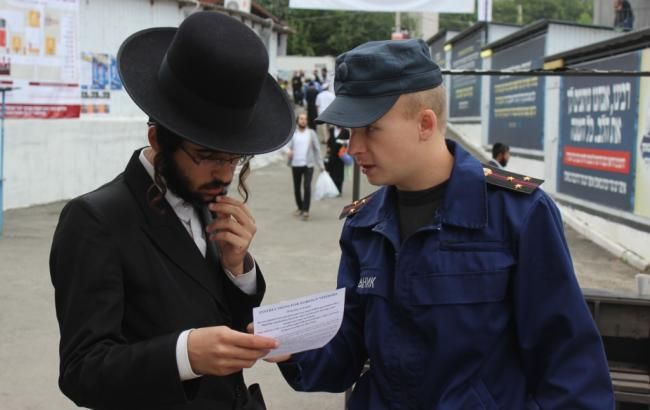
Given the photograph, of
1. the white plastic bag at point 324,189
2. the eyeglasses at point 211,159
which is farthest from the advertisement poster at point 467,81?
the eyeglasses at point 211,159

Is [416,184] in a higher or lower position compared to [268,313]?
higher

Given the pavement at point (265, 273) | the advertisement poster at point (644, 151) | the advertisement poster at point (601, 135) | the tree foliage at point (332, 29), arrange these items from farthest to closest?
the tree foliage at point (332, 29) < the advertisement poster at point (601, 135) < the advertisement poster at point (644, 151) < the pavement at point (265, 273)

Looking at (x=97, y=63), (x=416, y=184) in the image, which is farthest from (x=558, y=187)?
(x=416, y=184)

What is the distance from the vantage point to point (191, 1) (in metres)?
16.0

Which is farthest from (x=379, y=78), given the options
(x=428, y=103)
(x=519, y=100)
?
(x=519, y=100)

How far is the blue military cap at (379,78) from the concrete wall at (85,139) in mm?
10756

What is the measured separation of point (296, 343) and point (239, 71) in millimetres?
662

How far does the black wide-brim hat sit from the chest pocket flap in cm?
53

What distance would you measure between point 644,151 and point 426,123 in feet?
27.0

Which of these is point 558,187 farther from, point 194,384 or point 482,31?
point 194,384

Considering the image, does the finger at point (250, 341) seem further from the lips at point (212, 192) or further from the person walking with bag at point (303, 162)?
the person walking with bag at point (303, 162)

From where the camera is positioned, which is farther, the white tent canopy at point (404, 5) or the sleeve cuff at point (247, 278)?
the white tent canopy at point (404, 5)

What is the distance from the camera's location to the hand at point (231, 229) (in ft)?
6.68

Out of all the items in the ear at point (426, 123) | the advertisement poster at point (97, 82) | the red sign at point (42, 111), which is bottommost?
the ear at point (426, 123)
